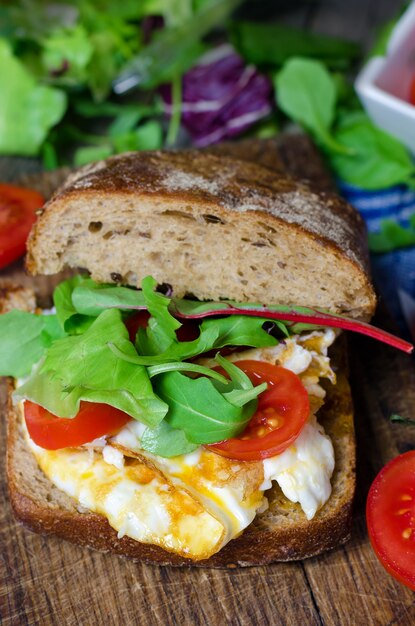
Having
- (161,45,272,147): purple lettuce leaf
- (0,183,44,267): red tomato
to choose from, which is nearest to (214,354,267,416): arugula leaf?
(0,183,44,267): red tomato

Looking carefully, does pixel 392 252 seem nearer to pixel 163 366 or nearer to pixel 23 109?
pixel 163 366

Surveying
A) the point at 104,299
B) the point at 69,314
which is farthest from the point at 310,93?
the point at 69,314

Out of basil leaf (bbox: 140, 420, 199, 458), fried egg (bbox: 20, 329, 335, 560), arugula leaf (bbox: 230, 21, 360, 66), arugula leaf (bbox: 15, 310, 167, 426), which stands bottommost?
fried egg (bbox: 20, 329, 335, 560)

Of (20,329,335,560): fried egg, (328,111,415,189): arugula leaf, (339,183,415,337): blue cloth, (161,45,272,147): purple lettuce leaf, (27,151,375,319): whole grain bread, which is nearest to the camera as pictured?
(20,329,335,560): fried egg

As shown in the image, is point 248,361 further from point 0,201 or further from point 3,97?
point 3,97

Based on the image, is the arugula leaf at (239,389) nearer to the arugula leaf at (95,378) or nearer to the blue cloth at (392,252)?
the arugula leaf at (95,378)

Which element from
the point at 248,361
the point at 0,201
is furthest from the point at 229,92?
the point at 248,361

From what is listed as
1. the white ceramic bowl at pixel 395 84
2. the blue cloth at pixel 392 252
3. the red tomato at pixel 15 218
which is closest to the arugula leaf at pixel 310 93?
the white ceramic bowl at pixel 395 84

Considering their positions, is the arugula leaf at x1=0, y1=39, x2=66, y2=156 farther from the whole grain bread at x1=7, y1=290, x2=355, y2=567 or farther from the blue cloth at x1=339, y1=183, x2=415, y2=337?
the whole grain bread at x1=7, y1=290, x2=355, y2=567
